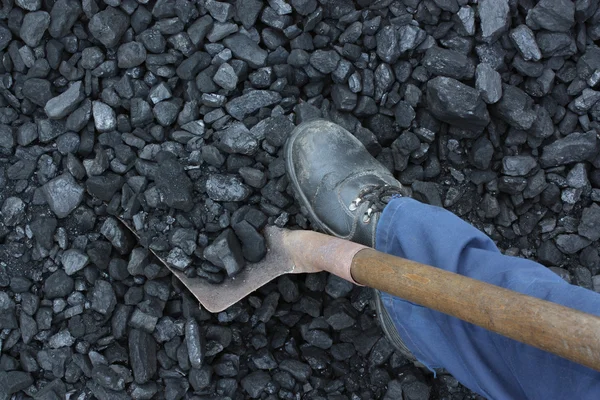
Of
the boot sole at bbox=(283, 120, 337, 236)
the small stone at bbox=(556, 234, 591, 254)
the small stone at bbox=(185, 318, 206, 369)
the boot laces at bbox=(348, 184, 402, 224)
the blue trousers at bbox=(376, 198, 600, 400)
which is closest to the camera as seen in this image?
the blue trousers at bbox=(376, 198, 600, 400)

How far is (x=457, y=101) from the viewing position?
7.47ft

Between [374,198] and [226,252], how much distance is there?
0.55 metres

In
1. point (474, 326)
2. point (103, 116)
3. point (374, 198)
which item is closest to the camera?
point (474, 326)

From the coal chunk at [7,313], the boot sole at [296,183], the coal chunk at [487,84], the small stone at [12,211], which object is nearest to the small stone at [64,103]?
the small stone at [12,211]

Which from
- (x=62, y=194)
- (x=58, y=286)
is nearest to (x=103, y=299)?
(x=58, y=286)

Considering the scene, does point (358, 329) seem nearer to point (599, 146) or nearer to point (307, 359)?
point (307, 359)

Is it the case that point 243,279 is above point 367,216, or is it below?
below

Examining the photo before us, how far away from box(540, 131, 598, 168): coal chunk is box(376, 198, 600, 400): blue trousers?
2.42ft

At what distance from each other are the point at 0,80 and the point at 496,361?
6.34ft

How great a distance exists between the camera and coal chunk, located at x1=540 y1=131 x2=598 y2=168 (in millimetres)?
2375

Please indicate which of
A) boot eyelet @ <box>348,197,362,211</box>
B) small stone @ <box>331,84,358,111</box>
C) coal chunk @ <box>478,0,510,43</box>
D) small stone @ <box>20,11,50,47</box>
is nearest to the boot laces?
boot eyelet @ <box>348,197,362,211</box>

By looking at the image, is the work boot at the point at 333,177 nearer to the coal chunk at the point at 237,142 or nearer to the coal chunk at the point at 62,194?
the coal chunk at the point at 237,142

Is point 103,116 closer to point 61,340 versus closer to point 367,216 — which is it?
point 61,340

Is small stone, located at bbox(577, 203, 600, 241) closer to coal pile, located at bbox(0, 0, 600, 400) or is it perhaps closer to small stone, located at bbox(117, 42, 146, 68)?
coal pile, located at bbox(0, 0, 600, 400)
